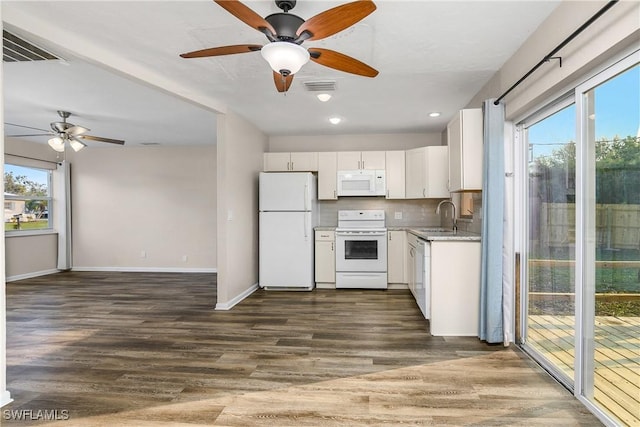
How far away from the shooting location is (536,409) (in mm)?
2008

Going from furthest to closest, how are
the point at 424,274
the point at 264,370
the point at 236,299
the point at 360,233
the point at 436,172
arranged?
1. the point at 360,233
2. the point at 436,172
3. the point at 236,299
4. the point at 424,274
5. the point at 264,370

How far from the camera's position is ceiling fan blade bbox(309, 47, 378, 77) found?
2.07 m

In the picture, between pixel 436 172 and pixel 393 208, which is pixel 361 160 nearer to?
pixel 393 208

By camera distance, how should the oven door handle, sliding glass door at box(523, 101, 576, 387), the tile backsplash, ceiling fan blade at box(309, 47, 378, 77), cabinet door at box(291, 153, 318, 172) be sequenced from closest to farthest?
1. ceiling fan blade at box(309, 47, 378, 77)
2. sliding glass door at box(523, 101, 576, 387)
3. the oven door handle
4. cabinet door at box(291, 153, 318, 172)
5. the tile backsplash

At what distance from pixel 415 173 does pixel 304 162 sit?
1732 mm

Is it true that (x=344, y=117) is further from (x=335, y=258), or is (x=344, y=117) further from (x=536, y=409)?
(x=536, y=409)

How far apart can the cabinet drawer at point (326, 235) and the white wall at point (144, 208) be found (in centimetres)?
250

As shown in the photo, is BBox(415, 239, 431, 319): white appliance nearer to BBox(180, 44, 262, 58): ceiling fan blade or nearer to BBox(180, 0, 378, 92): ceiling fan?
BBox(180, 0, 378, 92): ceiling fan

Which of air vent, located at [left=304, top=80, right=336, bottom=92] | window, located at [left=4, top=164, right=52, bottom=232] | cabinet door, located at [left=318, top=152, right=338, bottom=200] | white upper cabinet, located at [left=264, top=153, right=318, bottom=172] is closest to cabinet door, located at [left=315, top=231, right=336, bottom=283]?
cabinet door, located at [left=318, top=152, right=338, bottom=200]

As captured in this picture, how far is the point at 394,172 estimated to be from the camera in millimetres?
5332

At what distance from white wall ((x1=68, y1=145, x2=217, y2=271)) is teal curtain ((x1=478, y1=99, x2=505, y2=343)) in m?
5.12

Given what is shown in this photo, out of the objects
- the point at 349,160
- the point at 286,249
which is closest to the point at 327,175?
the point at 349,160

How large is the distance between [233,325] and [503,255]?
268cm

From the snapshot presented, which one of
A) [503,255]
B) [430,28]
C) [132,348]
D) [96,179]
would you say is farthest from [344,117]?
[96,179]
